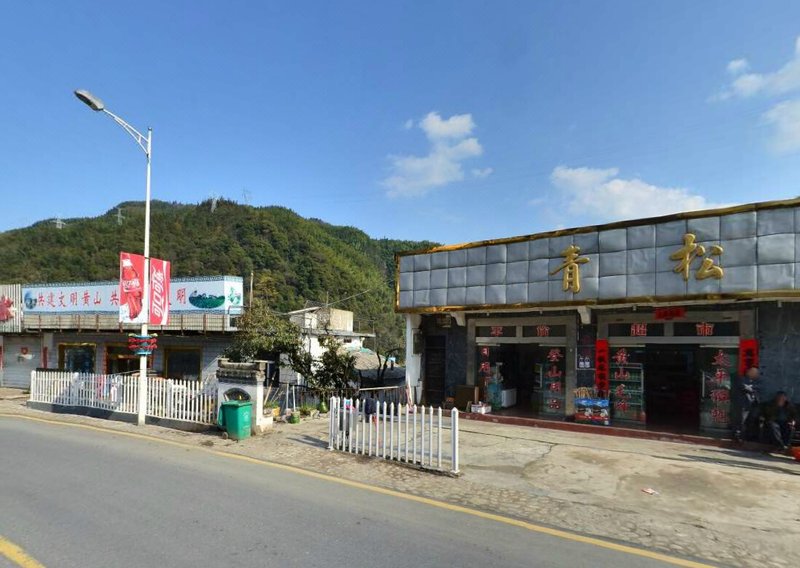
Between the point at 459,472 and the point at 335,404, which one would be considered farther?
the point at 335,404

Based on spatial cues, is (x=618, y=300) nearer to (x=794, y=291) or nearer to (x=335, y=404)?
(x=794, y=291)

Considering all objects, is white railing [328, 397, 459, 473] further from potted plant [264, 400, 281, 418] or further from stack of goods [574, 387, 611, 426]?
stack of goods [574, 387, 611, 426]

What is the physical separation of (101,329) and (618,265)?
2251 centimetres

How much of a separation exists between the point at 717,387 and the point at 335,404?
28.8 feet

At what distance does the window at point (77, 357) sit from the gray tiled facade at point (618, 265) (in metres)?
18.0

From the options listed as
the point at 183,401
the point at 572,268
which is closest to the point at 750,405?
the point at 572,268

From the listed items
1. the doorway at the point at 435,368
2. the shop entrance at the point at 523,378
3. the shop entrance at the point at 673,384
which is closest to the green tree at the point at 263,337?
the doorway at the point at 435,368

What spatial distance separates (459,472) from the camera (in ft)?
26.8

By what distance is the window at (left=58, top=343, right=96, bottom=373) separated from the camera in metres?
24.2

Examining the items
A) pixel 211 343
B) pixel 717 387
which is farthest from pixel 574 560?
pixel 211 343

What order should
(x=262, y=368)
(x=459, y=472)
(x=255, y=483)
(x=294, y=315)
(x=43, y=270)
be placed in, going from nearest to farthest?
(x=255, y=483)
(x=459, y=472)
(x=262, y=368)
(x=294, y=315)
(x=43, y=270)

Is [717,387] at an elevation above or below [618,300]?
below

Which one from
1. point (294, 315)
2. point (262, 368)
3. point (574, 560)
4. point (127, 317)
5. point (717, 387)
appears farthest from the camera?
point (294, 315)

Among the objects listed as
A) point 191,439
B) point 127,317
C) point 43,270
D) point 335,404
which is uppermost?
point 43,270
